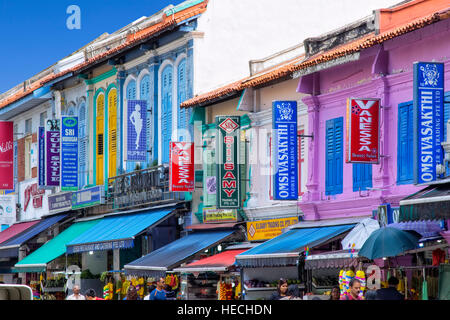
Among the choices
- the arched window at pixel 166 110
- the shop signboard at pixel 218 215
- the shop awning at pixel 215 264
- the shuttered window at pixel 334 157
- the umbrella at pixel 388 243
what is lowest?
the shop awning at pixel 215 264

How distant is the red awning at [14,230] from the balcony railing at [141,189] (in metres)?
7.47

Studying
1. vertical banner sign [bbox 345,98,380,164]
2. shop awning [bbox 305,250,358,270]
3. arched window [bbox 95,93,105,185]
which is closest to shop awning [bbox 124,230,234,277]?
shop awning [bbox 305,250,358,270]

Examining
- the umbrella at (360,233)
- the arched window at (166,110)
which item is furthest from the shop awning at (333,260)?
the arched window at (166,110)

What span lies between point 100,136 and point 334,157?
13862mm

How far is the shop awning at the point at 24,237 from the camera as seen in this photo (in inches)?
Answer: 1358

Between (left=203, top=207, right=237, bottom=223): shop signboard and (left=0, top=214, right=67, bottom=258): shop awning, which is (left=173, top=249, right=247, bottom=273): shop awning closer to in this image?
(left=203, top=207, right=237, bottom=223): shop signboard

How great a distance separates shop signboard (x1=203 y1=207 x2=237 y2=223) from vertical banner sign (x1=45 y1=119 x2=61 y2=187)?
9480 millimetres

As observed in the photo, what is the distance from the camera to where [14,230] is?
39062 millimetres

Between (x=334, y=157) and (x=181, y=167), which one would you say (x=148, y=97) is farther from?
(x=334, y=157)

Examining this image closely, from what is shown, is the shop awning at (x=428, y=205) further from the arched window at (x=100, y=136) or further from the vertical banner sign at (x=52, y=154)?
the vertical banner sign at (x=52, y=154)
